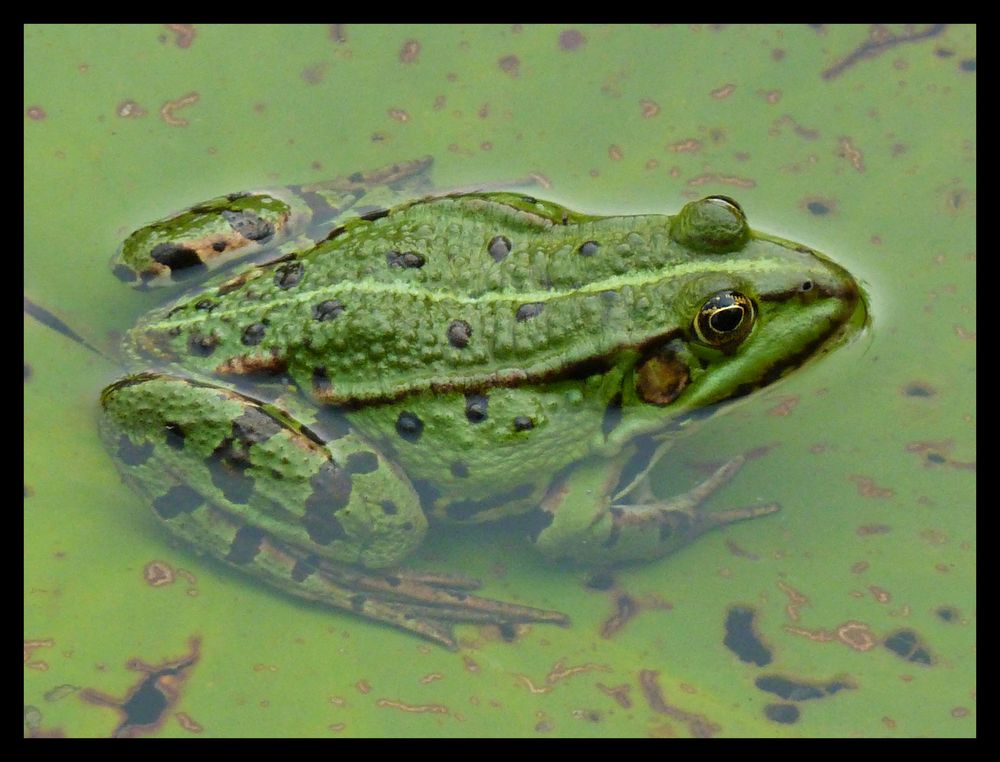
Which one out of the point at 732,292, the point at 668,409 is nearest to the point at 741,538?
the point at 668,409

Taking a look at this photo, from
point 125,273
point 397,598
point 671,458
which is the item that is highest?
point 125,273

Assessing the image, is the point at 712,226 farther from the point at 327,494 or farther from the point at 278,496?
the point at 278,496

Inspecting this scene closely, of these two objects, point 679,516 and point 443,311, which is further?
point 679,516

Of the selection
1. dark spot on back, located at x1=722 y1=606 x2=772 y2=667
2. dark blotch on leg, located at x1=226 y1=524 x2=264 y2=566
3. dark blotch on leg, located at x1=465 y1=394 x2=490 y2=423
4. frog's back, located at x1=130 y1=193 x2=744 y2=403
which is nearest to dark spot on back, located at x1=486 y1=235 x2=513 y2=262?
frog's back, located at x1=130 y1=193 x2=744 y2=403

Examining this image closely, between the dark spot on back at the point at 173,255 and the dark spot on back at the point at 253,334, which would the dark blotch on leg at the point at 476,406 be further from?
the dark spot on back at the point at 173,255

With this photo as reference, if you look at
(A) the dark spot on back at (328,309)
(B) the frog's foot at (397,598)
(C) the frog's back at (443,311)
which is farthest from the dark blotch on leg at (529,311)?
(B) the frog's foot at (397,598)

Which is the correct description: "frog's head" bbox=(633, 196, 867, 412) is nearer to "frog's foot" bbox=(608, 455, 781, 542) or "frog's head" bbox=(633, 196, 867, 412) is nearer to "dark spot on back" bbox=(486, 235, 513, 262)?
"frog's foot" bbox=(608, 455, 781, 542)

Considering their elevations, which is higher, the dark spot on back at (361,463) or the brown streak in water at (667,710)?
the dark spot on back at (361,463)

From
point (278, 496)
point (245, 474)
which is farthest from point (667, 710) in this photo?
point (245, 474)
